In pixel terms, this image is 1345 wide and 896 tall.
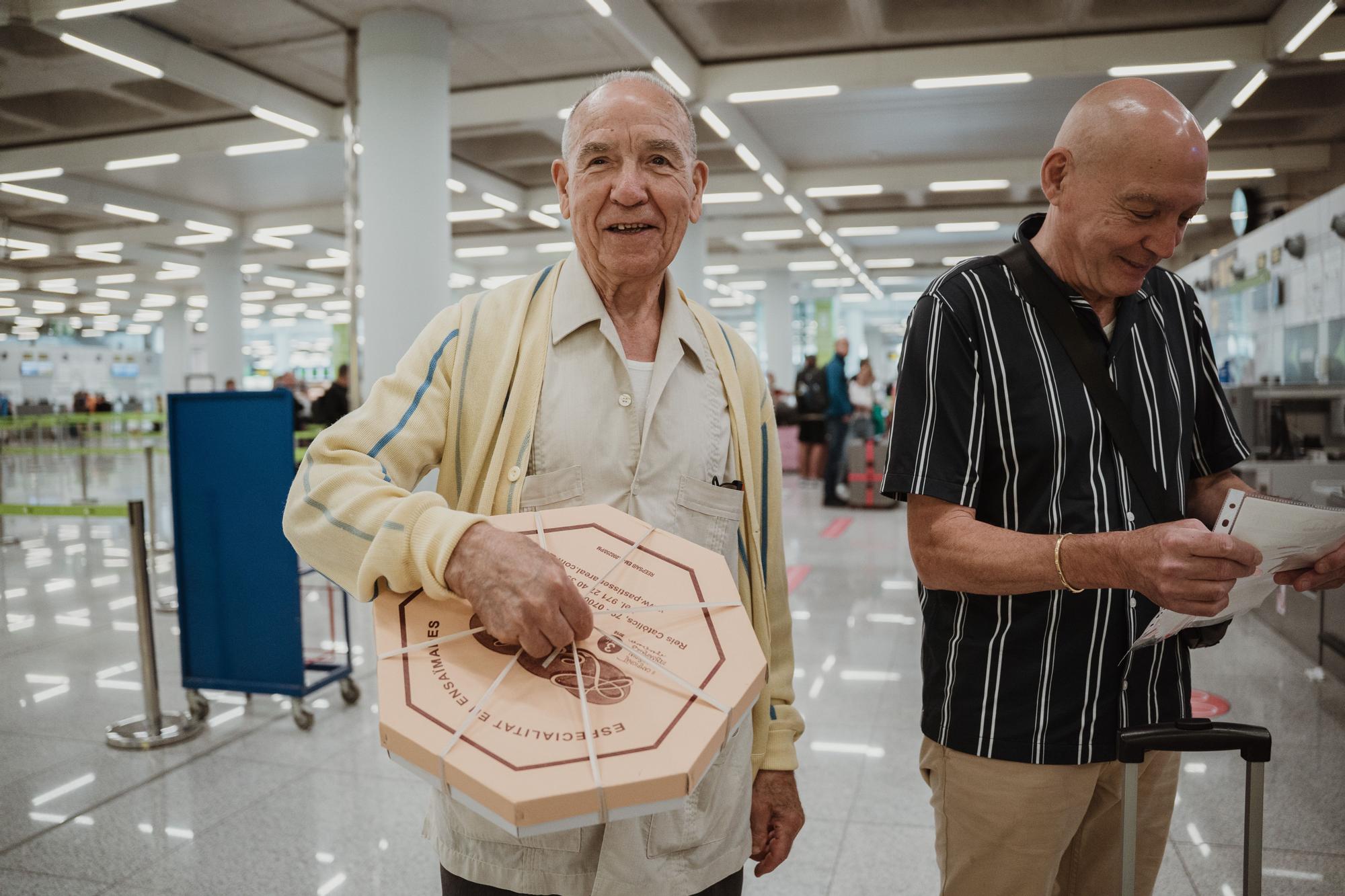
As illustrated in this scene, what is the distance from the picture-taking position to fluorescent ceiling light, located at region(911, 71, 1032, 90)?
27.2 feet

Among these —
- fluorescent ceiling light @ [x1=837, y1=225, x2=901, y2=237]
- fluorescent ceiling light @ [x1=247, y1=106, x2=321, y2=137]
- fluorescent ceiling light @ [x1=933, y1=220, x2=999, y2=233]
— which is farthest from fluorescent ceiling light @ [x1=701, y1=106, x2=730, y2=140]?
fluorescent ceiling light @ [x1=933, y1=220, x2=999, y2=233]

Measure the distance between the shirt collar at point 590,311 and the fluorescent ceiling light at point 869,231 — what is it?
16.4 metres

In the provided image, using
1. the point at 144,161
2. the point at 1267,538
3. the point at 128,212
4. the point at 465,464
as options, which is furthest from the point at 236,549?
the point at 128,212

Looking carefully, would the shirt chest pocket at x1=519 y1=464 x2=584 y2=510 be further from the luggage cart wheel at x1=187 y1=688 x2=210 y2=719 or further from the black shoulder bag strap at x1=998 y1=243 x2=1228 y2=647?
the luggage cart wheel at x1=187 y1=688 x2=210 y2=719

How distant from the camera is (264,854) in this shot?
2.83 meters

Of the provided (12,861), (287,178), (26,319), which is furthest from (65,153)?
(12,861)

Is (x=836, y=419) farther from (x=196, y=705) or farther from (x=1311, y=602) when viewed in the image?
(x=196, y=705)

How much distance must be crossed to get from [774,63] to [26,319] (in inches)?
259

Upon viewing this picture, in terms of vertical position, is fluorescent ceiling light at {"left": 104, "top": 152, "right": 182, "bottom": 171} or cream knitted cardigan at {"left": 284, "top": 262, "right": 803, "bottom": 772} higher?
fluorescent ceiling light at {"left": 104, "top": 152, "right": 182, "bottom": 171}

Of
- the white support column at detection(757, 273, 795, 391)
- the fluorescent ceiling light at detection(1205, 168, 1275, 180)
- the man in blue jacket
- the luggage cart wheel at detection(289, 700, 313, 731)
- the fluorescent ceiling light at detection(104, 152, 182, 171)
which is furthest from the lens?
the white support column at detection(757, 273, 795, 391)

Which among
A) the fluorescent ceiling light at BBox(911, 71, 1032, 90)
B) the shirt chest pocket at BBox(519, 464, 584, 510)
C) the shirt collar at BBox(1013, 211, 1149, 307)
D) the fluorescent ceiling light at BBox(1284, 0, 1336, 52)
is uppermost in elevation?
the fluorescent ceiling light at BBox(911, 71, 1032, 90)

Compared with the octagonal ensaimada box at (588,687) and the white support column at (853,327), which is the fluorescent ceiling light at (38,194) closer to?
the octagonal ensaimada box at (588,687)

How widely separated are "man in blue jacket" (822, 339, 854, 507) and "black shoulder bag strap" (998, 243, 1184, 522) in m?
9.37

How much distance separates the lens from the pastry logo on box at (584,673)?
82 cm
